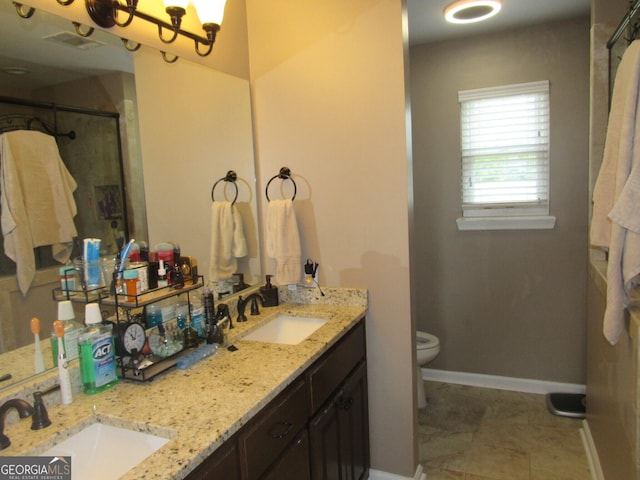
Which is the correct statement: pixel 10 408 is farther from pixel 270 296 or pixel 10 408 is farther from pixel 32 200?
pixel 270 296

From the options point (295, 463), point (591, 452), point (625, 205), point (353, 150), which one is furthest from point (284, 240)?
point (591, 452)

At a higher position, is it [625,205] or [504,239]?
[625,205]

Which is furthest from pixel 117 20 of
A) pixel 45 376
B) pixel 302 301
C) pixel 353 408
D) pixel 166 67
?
pixel 353 408

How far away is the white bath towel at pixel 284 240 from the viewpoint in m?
2.22

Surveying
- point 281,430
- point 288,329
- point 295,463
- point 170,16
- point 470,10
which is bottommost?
point 295,463

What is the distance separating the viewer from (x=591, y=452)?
2475 mm

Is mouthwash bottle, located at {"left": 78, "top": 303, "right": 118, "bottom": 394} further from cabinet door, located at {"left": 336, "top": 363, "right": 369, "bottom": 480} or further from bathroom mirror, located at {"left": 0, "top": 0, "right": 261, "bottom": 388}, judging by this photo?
Answer: cabinet door, located at {"left": 336, "top": 363, "right": 369, "bottom": 480}

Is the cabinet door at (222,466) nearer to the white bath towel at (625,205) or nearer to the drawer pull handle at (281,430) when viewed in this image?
the drawer pull handle at (281,430)

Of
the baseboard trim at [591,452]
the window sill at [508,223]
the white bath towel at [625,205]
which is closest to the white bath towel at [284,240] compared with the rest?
the white bath towel at [625,205]

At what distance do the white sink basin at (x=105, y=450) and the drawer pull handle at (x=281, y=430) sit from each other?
359mm

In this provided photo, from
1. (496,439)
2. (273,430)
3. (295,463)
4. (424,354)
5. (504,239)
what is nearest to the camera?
(273,430)

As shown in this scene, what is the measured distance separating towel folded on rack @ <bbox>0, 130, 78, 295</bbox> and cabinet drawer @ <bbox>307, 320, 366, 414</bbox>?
959 millimetres

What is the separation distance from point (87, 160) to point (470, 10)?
2.17 metres

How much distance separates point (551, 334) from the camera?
3.19 metres
